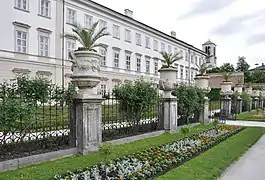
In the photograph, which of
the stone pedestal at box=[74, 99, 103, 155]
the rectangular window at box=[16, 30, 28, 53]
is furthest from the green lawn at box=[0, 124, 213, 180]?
the rectangular window at box=[16, 30, 28, 53]

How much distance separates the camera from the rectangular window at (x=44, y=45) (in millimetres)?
27297

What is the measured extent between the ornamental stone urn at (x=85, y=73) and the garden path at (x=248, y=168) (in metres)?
3.68

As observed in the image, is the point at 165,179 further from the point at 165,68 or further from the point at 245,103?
the point at 245,103

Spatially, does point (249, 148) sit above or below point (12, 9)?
below

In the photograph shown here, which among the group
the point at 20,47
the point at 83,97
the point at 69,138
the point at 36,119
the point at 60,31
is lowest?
the point at 69,138

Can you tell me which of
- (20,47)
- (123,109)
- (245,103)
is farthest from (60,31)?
(123,109)

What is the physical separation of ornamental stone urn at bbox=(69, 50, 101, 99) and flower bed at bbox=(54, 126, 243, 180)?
192 cm

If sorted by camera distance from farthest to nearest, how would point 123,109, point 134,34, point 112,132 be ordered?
point 134,34 → point 123,109 → point 112,132

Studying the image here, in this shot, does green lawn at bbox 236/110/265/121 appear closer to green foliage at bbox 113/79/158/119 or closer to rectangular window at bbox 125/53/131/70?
green foliage at bbox 113/79/158/119

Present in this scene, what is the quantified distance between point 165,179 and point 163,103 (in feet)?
20.3

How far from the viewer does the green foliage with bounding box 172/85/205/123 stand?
12633mm

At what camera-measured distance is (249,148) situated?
9047 mm

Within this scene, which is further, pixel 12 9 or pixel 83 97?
pixel 12 9

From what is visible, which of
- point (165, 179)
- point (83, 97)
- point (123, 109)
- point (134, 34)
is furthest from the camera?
point (134, 34)
